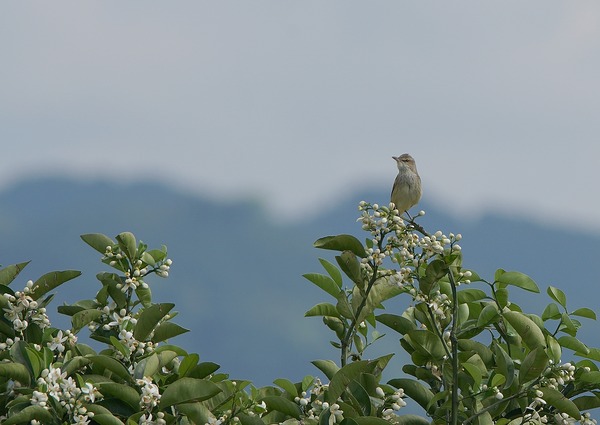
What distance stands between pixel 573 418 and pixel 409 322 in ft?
2.93

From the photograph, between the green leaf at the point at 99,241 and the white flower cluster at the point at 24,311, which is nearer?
the white flower cluster at the point at 24,311

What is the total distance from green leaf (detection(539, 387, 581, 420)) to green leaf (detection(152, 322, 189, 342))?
175 cm

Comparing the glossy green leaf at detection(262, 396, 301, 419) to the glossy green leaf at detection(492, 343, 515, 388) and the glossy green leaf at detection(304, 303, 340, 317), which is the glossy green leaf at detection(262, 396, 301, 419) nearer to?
the glossy green leaf at detection(304, 303, 340, 317)

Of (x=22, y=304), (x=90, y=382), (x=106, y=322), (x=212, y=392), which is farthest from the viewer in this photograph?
(x=106, y=322)

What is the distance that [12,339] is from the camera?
491 cm

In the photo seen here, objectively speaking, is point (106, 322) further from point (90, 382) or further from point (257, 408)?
point (257, 408)

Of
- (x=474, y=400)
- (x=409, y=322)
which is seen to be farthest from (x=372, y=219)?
(x=474, y=400)

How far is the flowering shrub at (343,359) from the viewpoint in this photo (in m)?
4.34

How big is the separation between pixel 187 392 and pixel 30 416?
0.63 meters

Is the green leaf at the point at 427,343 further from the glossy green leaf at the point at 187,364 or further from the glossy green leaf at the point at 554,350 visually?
the glossy green leaf at the point at 187,364

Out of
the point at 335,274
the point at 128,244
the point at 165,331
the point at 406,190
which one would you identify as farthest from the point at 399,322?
the point at 406,190

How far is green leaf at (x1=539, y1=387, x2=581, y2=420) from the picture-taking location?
469 centimetres

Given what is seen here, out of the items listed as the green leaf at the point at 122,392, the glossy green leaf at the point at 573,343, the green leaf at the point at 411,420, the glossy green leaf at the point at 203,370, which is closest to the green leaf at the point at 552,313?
the glossy green leaf at the point at 573,343

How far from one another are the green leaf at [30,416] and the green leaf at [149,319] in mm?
775
